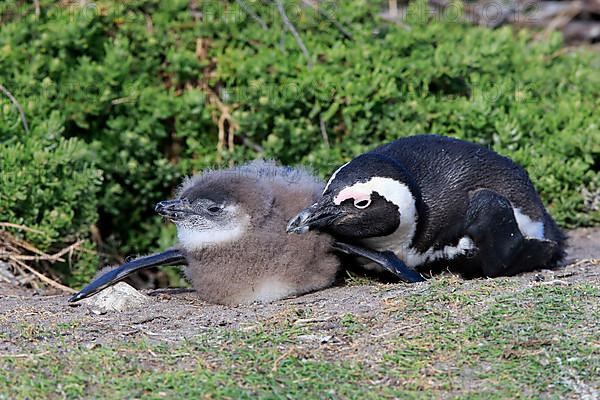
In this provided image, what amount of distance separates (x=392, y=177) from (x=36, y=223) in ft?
7.75

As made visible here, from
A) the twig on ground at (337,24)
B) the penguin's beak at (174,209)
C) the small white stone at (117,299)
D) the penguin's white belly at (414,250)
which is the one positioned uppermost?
the twig on ground at (337,24)

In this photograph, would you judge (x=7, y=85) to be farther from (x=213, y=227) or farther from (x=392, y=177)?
(x=392, y=177)

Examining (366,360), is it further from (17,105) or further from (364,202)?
(17,105)

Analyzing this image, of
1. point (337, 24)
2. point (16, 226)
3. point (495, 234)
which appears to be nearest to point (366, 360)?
point (495, 234)

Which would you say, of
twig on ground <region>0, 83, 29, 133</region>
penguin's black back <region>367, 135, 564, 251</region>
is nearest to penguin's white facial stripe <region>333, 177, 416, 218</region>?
penguin's black back <region>367, 135, 564, 251</region>

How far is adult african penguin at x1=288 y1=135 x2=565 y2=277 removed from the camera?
14.6ft

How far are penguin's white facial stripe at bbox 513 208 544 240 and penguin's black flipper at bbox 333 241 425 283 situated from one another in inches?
30.8

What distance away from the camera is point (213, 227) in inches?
174

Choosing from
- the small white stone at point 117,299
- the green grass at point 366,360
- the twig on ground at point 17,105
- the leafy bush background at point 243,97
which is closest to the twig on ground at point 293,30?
the leafy bush background at point 243,97

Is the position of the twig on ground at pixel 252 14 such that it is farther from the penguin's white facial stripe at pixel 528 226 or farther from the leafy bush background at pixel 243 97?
the penguin's white facial stripe at pixel 528 226

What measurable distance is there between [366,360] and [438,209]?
1.47 metres

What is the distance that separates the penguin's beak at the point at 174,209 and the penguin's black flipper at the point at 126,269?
269 mm

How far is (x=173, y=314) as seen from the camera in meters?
4.18

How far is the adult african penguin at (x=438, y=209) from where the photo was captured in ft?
14.6
